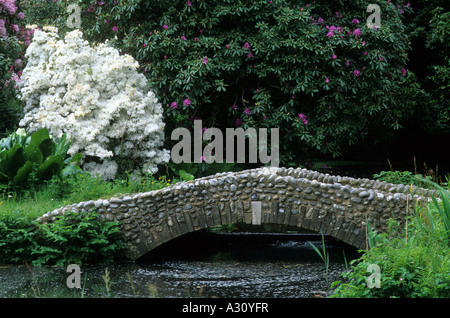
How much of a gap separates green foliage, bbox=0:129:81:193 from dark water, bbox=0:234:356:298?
1.86 m

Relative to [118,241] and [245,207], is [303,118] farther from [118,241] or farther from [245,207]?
[118,241]

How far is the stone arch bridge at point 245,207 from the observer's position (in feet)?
26.5

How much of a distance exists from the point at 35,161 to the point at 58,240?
1.87 metres

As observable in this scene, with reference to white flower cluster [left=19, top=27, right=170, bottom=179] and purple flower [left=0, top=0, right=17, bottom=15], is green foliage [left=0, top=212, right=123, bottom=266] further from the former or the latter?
purple flower [left=0, top=0, right=17, bottom=15]

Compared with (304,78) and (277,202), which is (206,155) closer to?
(304,78)

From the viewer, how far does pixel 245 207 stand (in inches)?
324

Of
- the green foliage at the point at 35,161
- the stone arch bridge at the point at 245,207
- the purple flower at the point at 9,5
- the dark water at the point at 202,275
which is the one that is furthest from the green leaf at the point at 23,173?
the purple flower at the point at 9,5

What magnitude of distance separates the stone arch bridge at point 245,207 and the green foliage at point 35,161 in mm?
1320

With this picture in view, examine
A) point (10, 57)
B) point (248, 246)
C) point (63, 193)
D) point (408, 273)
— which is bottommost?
point (248, 246)

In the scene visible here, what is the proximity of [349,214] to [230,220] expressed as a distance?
162cm

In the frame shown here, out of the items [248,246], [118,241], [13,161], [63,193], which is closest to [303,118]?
[248,246]
